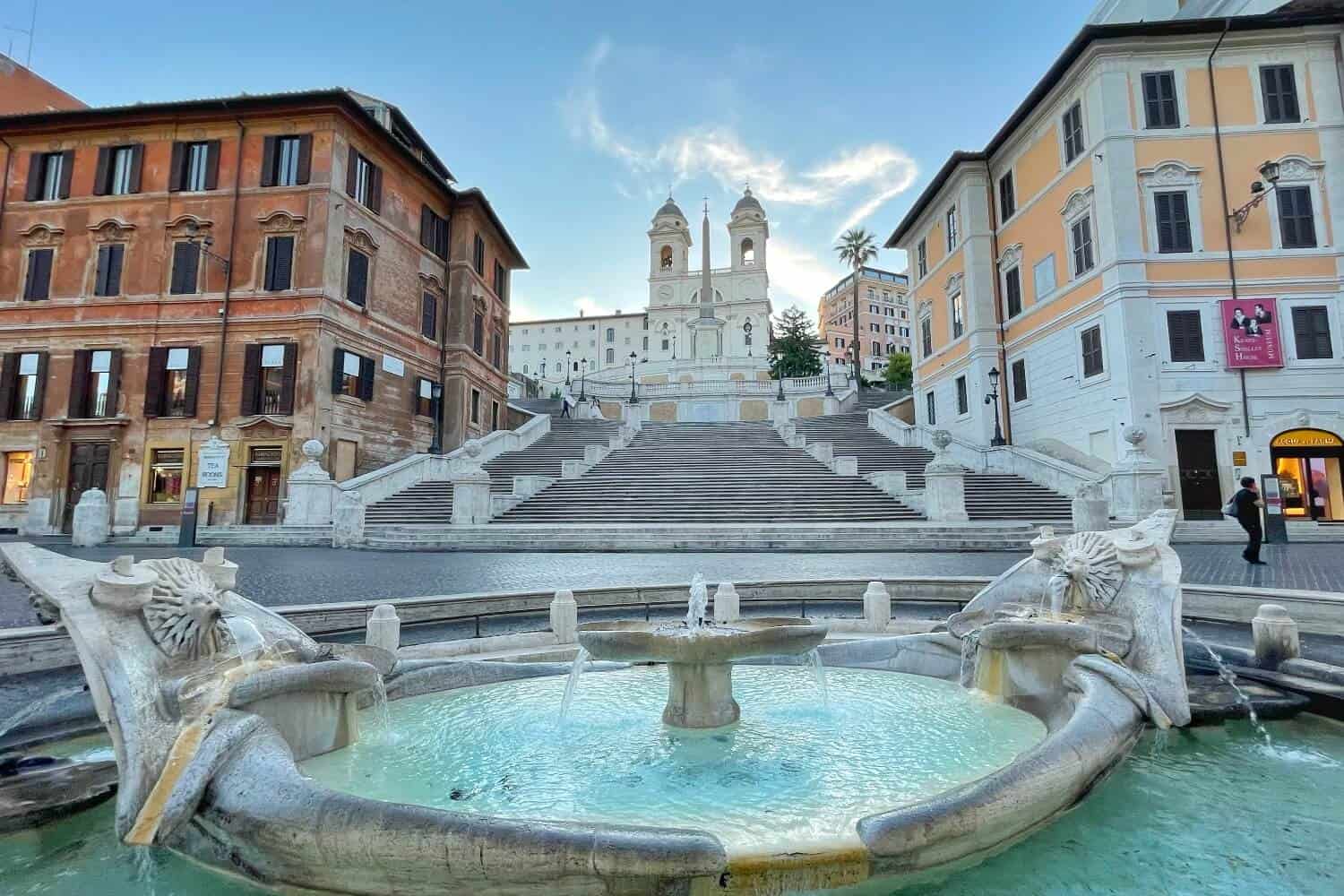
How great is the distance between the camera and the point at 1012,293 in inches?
1051

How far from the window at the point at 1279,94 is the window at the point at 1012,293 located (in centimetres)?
825

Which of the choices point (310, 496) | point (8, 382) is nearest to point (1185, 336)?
point (310, 496)

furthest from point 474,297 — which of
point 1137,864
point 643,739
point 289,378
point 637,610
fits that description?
point 1137,864

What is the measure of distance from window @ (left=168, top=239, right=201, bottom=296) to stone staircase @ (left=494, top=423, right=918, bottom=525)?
15789 millimetres

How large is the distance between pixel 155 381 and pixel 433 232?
41.5 feet

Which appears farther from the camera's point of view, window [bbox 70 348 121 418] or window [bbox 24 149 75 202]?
window [bbox 24 149 75 202]

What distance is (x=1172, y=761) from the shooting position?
152 inches

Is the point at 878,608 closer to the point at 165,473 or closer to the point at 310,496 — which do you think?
the point at 310,496

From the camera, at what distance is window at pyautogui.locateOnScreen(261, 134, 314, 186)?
24.0 metres

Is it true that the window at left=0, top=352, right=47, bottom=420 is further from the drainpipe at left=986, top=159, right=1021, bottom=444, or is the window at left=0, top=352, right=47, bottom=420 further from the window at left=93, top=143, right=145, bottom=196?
the drainpipe at left=986, top=159, right=1021, bottom=444

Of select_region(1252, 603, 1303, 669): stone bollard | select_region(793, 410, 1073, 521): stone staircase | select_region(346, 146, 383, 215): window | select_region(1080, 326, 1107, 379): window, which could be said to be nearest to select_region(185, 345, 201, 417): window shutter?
select_region(346, 146, 383, 215): window

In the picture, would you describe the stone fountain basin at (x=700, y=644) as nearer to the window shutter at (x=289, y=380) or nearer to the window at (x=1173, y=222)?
the window shutter at (x=289, y=380)

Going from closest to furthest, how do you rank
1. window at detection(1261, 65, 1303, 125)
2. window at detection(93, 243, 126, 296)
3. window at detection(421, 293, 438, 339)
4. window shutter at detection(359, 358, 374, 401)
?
1. window at detection(1261, 65, 1303, 125)
2. window at detection(93, 243, 126, 296)
3. window shutter at detection(359, 358, 374, 401)
4. window at detection(421, 293, 438, 339)

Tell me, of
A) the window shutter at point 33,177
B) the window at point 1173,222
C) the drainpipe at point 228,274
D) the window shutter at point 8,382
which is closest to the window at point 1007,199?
the window at point 1173,222
